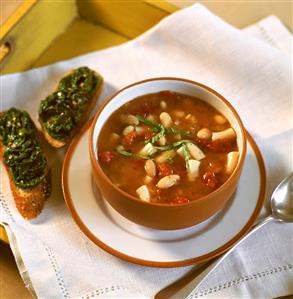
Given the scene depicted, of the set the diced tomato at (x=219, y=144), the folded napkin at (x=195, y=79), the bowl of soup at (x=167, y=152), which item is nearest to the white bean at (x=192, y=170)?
the bowl of soup at (x=167, y=152)

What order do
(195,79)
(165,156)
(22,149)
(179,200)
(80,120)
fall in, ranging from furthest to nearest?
(195,79) < (80,120) < (22,149) < (165,156) < (179,200)

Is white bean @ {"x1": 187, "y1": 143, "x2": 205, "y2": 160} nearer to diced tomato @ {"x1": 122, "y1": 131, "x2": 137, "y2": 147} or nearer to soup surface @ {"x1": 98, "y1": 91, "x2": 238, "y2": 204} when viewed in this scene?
soup surface @ {"x1": 98, "y1": 91, "x2": 238, "y2": 204}

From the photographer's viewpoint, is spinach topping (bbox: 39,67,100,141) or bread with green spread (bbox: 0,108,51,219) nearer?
bread with green spread (bbox: 0,108,51,219)

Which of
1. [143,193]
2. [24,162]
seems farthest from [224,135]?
[24,162]

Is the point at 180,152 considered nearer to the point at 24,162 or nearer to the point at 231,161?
the point at 231,161

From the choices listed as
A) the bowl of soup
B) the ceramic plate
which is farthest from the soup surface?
the ceramic plate

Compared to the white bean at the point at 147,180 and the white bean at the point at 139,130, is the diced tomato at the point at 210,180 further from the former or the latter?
the white bean at the point at 139,130

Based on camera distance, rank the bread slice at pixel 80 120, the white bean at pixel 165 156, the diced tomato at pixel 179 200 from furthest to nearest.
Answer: the bread slice at pixel 80 120, the white bean at pixel 165 156, the diced tomato at pixel 179 200

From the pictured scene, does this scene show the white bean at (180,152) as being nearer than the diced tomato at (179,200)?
No
